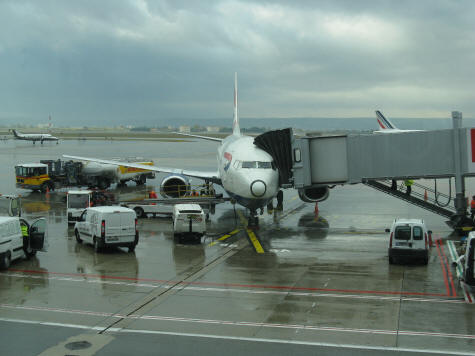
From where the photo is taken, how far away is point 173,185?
42.9 metres

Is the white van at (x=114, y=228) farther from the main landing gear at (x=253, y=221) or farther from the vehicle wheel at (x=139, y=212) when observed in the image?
the vehicle wheel at (x=139, y=212)

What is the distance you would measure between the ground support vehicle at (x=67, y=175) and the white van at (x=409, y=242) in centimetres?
3414

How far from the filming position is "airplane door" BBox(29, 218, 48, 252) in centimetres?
2459

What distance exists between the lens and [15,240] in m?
23.1

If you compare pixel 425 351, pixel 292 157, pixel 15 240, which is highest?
pixel 292 157

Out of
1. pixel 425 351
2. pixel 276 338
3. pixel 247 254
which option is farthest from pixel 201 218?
pixel 425 351

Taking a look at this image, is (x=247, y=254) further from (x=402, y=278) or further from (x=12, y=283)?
(x=12, y=283)

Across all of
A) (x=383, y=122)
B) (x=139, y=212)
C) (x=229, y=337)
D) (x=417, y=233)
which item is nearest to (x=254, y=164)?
(x=417, y=233)

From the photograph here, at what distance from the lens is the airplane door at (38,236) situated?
2459 cm

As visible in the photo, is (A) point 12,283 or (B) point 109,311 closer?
(B) point 109,311

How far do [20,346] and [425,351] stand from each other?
10.0 meters

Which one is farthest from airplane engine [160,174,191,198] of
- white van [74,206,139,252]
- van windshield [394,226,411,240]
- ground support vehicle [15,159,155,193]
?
van windshield [394,226,411,240]

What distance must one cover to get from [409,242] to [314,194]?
463 inches

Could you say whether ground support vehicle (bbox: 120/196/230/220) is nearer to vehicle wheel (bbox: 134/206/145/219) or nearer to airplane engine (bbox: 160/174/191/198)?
vehicle wheel (bbox: 134/206/145/219)
